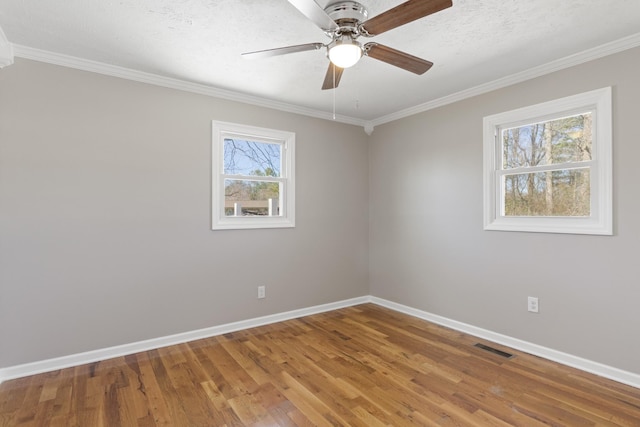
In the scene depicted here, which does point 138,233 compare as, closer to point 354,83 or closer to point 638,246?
point 354,83

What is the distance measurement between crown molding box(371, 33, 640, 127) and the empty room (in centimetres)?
2

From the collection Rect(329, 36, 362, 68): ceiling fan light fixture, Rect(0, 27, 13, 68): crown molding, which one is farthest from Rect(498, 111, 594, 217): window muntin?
Rect(0, 27, 13, 68): crown molding

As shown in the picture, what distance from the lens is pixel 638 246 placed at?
7.72 ft

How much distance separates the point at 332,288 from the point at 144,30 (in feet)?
10.7

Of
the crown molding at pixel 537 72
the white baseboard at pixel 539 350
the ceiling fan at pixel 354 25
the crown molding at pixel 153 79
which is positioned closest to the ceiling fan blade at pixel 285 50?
the ceiling fan at pixel 354 25

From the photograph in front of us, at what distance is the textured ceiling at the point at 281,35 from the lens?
201 cm

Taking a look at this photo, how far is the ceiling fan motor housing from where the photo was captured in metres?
1.87

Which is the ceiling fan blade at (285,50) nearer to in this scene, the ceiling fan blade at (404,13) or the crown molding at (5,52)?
the ceiling fan blade at (404,13)

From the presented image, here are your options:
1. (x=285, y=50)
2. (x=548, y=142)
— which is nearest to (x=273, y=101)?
(x=285, y=50)

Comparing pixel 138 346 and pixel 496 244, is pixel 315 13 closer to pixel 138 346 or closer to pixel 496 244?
pixel 496 244

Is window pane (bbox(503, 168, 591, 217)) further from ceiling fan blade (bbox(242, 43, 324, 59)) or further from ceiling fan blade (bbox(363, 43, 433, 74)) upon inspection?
ceiling fan blade (bbox(242, 43, 324, 59))

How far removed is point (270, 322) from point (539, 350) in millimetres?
2587

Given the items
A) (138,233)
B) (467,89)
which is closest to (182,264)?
(138,233)

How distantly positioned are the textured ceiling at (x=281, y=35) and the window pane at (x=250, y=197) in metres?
1.05
